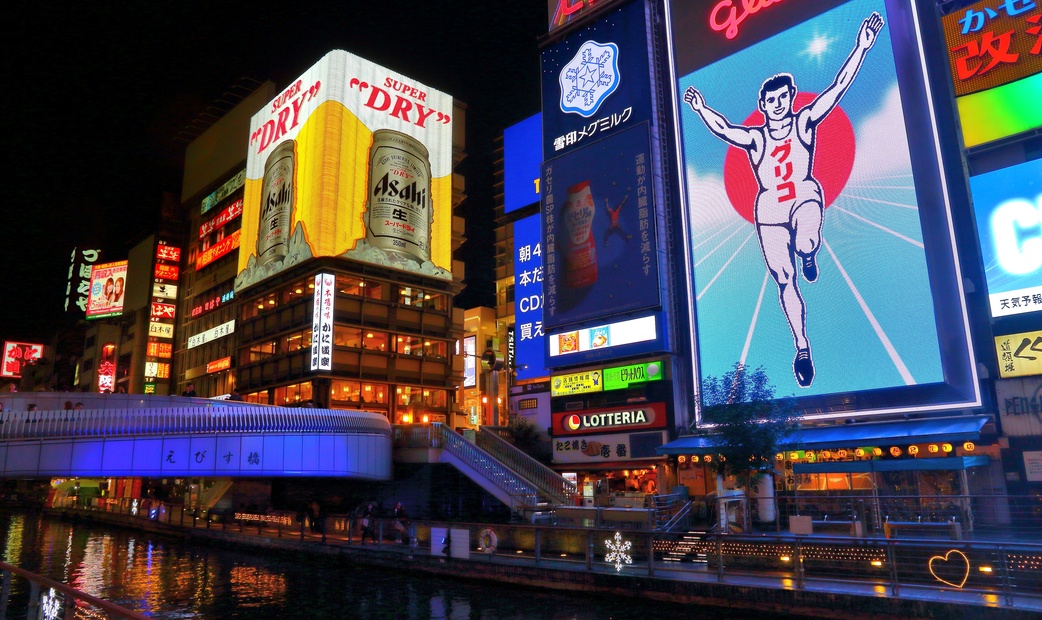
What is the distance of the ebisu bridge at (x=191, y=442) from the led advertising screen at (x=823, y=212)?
2203 cm

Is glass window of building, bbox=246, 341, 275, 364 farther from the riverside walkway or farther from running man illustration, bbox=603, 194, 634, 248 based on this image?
the riverside walkway

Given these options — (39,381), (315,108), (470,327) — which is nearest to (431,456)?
(315,108)

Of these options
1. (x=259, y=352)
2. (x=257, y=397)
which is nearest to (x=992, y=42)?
(x=259, y=352)

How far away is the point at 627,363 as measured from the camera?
47750mm

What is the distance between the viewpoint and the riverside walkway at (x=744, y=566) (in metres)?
15.2

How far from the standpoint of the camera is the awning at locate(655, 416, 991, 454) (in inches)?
1209

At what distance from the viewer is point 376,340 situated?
63062mm

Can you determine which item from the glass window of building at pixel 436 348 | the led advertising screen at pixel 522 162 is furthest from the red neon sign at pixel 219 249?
the led advertising screen at pixel 522 162

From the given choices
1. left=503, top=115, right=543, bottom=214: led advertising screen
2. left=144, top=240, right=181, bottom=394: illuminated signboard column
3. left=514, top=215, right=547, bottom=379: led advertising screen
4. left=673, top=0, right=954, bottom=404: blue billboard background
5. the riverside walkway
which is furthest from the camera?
left=144, top=240, right=181, bottom=394: illuminated signboard column

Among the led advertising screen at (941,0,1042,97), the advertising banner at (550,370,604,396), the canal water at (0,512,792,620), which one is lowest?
the canal water at (0,512,792,620)

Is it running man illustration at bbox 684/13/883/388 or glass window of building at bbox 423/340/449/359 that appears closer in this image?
running man illustration at bbox 684/13/883/388

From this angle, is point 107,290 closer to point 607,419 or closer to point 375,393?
point 375,393

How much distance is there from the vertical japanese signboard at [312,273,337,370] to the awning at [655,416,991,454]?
31.6 meters

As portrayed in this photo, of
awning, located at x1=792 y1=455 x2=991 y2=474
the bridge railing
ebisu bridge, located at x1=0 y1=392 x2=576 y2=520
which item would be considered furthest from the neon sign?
the bridge railing
